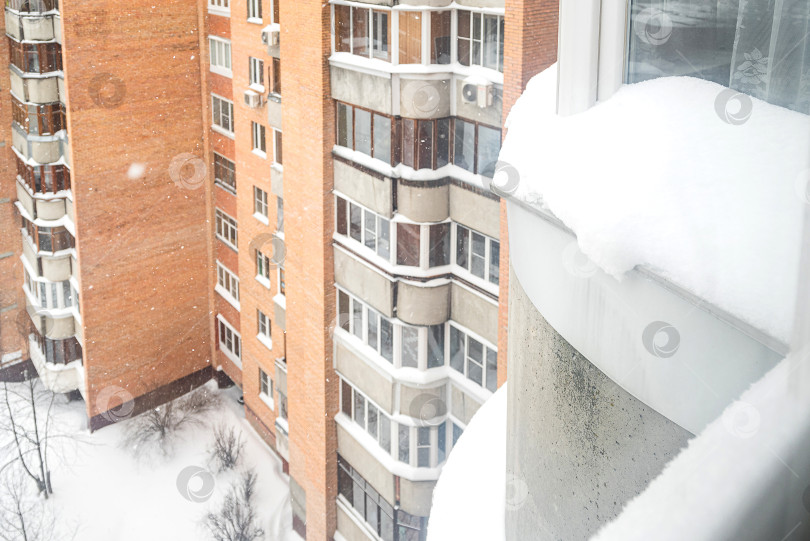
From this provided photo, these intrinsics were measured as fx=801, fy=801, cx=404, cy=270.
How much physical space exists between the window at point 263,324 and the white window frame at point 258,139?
14.4 ft

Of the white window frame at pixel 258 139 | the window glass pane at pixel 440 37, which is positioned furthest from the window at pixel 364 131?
the white window frame at pixel 258 139

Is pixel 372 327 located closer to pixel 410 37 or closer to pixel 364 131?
pixel 364 131

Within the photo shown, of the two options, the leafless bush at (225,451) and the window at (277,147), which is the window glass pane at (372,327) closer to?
the window at (277,147)

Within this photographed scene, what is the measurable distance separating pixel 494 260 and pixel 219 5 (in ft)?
41.0

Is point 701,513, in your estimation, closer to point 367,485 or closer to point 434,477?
point 434,477

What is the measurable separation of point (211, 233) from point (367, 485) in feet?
35.5

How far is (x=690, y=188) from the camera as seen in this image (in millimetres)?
2371

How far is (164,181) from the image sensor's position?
22.8 meters

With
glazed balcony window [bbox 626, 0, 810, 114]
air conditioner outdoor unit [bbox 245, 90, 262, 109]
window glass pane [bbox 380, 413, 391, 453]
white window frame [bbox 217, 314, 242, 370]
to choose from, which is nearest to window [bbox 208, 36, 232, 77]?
air conditioner outdoor unit [bbox 245, 90, 262, 109]

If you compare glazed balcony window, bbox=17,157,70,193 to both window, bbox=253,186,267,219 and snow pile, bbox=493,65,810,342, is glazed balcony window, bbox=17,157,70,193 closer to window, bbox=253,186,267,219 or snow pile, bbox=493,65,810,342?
window, bbox=253,186,267,219

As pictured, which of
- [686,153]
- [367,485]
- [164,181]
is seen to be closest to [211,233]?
[164,181]

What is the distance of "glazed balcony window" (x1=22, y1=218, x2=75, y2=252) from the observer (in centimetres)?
2292

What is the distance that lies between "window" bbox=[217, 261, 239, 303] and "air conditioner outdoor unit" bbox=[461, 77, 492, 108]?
44.8 ft

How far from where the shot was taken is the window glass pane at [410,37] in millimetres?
11930
